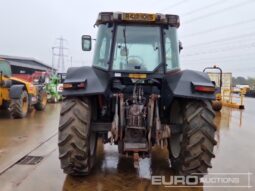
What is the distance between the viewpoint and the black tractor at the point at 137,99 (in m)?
4.55

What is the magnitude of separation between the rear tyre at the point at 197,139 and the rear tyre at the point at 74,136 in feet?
4.29

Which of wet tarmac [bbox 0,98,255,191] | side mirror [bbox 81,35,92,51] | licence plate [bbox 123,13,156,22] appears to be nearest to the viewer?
wet tarmac [bbox 0,98,255,191]

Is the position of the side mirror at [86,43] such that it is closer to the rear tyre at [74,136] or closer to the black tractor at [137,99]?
the black tractor at [137,99]

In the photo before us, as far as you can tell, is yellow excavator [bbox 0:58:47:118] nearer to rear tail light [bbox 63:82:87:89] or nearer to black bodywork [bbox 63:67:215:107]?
black bodywork [bbox 63:67:215:107]

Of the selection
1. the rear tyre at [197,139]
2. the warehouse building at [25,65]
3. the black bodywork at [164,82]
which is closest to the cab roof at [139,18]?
the black bodywork at [164,82]

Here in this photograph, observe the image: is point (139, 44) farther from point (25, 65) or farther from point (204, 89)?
point (25, 65)

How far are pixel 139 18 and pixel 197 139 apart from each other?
188 cm

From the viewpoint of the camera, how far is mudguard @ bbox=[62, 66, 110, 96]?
4520mm

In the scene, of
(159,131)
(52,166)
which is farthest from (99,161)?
(159,131)

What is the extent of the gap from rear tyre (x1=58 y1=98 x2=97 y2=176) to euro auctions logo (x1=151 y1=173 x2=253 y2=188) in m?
1.03

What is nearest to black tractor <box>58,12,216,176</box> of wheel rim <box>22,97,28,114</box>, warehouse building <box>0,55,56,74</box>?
wheel rim <box>22,97,28,114</box>

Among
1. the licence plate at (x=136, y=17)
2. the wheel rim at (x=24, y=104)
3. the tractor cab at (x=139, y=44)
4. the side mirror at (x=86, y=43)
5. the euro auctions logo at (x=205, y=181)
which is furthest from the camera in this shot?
the wheel rim at (x=24, y=104)

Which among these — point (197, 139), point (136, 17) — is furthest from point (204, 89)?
point (136, 17)

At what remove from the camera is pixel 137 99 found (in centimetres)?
488
